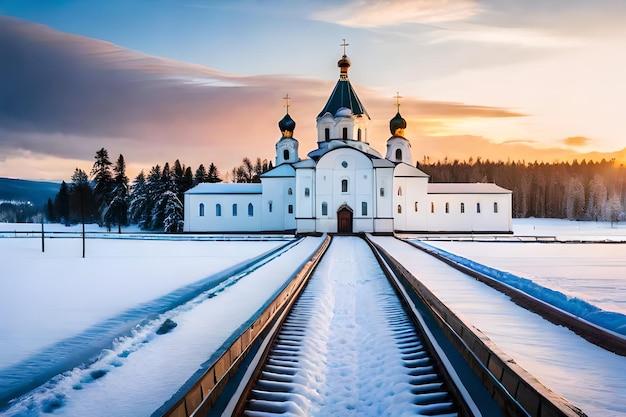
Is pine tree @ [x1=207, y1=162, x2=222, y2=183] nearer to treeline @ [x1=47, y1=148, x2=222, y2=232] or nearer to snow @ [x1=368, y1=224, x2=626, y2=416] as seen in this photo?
treeline @ [x1=47, y1=148, x2=222, y2=232]

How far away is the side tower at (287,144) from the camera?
5434 centimetres

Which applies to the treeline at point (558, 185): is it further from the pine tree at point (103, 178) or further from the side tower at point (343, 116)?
the pine tree at point (103, 178)

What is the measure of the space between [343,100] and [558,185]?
3308 inches

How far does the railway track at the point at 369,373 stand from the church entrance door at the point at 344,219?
3337 centimetres

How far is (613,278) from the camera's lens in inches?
602

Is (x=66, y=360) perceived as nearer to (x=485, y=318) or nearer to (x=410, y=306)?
(x=410, y=306)

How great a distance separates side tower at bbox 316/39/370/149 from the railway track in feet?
132

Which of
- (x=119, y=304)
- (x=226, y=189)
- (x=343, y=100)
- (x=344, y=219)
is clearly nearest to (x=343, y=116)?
(x=343, y=100)

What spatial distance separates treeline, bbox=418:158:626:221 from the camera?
322 feet

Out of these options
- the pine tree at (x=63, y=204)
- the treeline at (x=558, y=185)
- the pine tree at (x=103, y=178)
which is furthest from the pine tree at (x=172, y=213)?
the treeline at (x=558, y=185)

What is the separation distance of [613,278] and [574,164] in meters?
145

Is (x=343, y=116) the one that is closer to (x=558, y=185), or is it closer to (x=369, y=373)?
(x=369, y=373)

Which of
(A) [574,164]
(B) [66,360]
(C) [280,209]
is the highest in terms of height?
(A) [574,164]

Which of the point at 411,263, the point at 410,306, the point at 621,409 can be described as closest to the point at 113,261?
the point at 411,263
